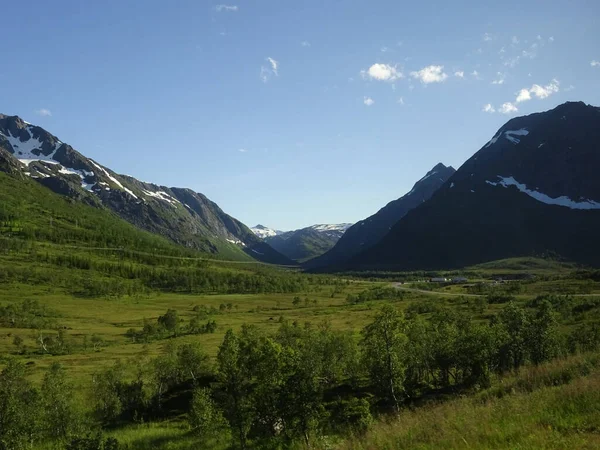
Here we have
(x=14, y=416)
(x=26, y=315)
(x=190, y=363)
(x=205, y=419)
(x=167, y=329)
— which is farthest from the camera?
(x=26, y=315)

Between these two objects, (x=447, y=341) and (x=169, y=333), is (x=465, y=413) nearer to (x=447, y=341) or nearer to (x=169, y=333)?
(x=447, y=341)

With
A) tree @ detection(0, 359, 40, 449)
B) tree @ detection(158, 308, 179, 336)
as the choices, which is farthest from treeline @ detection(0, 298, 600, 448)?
tree @ detection(158, 308, 179, 336)

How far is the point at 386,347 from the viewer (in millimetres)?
48625

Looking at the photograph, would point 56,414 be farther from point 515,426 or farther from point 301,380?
point 515,426

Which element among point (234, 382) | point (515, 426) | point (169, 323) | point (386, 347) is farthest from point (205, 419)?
point (169, 323)

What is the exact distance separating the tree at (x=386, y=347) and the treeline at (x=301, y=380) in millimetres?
150

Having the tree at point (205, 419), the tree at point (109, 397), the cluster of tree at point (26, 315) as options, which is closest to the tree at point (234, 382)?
the tree at point (205, 419)

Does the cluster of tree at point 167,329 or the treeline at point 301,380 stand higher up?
the treeline at point 301,380

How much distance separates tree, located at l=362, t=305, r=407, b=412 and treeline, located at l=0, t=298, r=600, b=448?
150 millimetres

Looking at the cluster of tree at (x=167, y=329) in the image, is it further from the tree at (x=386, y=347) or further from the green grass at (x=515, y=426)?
the green grass at (x=515, y=426)

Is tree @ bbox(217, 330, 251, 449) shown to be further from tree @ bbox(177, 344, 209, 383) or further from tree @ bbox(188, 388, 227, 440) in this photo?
tree @ bbox(177, 344, 209, 383)

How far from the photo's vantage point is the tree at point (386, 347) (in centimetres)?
4684

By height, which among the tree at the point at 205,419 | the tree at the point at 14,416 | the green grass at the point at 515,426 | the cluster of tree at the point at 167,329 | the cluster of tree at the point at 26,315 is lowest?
the cluster of tree at the point at 167,329

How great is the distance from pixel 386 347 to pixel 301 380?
1293 cm
